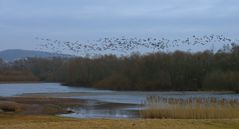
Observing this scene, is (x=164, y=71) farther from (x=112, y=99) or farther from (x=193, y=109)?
(x=193, y=109)

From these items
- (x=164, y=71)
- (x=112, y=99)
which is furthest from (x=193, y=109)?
(x=164, y=71)

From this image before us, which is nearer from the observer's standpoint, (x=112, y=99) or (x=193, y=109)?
(x=193, y=109)

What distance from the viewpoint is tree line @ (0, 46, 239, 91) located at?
3669 inches

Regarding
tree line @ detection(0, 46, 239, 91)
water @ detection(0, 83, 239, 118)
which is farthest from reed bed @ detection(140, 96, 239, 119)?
tree line @ detection(0, 46, 239, 91)

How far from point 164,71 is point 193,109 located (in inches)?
2894

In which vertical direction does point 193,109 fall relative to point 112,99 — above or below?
above

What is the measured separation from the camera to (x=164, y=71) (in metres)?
104

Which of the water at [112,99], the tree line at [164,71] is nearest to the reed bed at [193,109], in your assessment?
the water at [112,99]

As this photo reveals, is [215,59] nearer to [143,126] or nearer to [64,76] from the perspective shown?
[64,76]

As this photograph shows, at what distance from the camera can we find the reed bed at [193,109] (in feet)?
98.1

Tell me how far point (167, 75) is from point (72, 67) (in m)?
39.4

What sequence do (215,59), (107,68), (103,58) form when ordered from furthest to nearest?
(103,58)
(107,68)
(215,59)

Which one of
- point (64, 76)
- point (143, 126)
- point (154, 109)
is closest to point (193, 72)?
point (64, 76)

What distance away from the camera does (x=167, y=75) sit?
10181 cm
